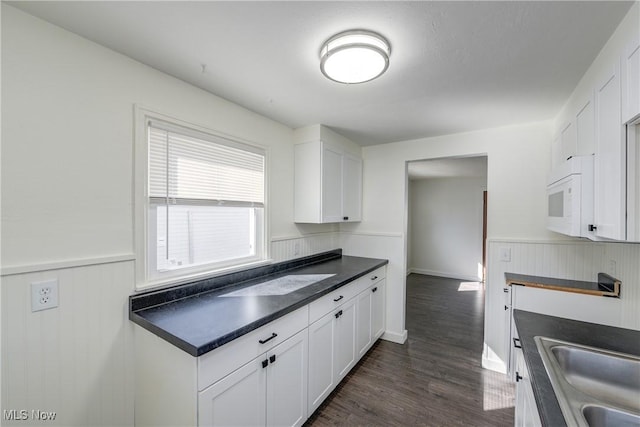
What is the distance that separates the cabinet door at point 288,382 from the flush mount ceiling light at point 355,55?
63.1 inches

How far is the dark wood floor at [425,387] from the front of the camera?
6.25ft

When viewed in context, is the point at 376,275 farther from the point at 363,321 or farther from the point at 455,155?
the point at 455,155

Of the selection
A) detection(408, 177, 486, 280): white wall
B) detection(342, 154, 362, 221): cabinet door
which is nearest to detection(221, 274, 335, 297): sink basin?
detection(342, 154, 362, 221): cabinet door

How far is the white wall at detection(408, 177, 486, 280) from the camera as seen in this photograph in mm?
5875

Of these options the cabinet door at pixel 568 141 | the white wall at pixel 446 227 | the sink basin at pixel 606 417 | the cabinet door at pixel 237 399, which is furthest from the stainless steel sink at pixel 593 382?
the white wall at pixel 446 227

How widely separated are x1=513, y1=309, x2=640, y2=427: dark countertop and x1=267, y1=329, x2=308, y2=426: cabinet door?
1191 millimetres

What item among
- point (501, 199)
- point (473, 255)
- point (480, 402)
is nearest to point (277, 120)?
point (501, 199)

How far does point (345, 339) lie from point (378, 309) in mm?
811

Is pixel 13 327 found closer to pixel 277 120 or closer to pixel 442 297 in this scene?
pixel 277 120

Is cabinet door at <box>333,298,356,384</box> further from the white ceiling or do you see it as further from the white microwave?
the white ceiling

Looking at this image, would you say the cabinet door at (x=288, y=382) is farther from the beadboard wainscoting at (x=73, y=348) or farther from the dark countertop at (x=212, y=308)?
the beadboard wainscoting at (x=73, y=348)

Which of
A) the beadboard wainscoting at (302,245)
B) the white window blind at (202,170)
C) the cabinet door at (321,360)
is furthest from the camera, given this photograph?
the beadboard wainscoting at (302,245)

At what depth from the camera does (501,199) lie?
2.56 meters

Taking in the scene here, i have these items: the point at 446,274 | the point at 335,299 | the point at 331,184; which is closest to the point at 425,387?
the point at 335,299
